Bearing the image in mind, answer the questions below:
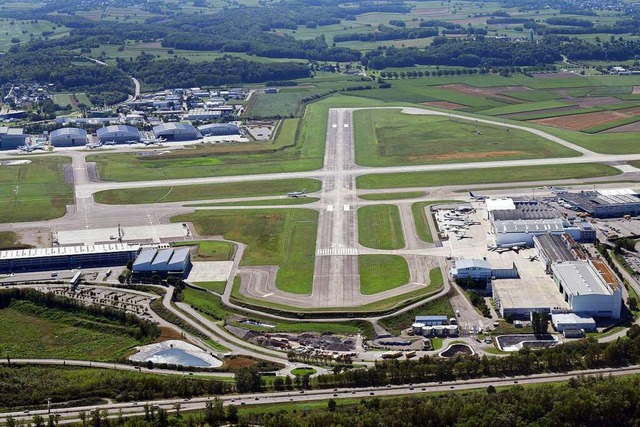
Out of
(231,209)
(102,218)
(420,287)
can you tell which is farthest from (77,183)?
(420,287)

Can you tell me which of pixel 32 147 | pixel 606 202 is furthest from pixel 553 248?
pixel 32 147

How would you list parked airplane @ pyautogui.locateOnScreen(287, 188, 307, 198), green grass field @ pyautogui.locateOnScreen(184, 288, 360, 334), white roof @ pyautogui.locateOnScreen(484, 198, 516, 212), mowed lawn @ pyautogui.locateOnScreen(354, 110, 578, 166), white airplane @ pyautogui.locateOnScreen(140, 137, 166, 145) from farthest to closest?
white airplane @ pyautogui.locateOnScreen(140, 137, 166, 145), mowed lawn @ pyautogui.locateOnScreen(354, 110, 578, 166), parked airplane @ pyautogui.locateOnScreen(287, 188, 307, 198), white roof @ pyautogui.locateOnScreen(484, 198, 516, 212), green grass field @ pyautogui.locateOnScreen(184, 288, 360, 334)

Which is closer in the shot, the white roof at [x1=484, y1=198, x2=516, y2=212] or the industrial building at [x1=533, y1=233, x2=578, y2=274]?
the industrial building at [x1=533, y1=233, x2=578, y2=274]

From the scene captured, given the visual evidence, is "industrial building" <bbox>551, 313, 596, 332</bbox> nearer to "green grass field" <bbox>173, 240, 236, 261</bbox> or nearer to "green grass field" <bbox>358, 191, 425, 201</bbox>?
"green grass field" <bbox>173, 240, 236, 261</bbox>

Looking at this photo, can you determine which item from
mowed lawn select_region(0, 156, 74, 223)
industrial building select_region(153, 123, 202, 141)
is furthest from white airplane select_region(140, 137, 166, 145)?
mowed lawn select_region(0, 156, 74, 223)

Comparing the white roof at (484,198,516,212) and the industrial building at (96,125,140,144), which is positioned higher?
the white roof at (484,198,516,212)

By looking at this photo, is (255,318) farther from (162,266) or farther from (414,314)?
(162,266)

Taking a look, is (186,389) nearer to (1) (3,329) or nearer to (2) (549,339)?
(1) (3,329)
